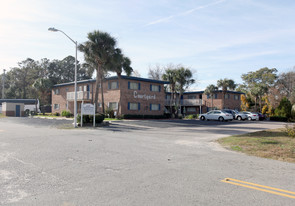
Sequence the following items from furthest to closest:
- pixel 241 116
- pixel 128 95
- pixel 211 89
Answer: pixel 211 89 < pixel 241 116 < pixel 128 95

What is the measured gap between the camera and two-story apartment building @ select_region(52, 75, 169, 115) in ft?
112

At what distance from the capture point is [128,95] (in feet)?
114

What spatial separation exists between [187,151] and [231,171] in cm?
312

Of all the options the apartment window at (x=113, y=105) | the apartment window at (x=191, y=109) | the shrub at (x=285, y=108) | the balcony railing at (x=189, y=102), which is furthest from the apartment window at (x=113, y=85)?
the shrub at (x=285, y=108)

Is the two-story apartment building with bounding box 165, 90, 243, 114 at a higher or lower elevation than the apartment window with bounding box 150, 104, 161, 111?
higher

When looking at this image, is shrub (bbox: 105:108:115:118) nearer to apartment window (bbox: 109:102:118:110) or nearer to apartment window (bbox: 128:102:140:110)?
apartment window (bbox: 109:102:118:110)

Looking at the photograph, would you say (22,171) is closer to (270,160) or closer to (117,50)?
(270,160)

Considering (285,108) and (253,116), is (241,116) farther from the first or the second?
(285,108)

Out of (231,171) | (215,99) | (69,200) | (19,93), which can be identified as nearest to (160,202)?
(69,200)

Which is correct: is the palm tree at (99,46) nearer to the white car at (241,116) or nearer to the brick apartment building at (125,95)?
the brick apartment building at (125,95)

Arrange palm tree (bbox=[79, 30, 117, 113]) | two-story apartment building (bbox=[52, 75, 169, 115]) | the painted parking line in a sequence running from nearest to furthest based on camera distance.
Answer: the painted parking line → palm tree (bbox=[79, 30, 117, 113]) → two-story apartment building (bbox=[52, 75, 169, 115])

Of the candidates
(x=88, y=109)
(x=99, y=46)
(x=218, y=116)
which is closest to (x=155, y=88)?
(x=218, y=116)

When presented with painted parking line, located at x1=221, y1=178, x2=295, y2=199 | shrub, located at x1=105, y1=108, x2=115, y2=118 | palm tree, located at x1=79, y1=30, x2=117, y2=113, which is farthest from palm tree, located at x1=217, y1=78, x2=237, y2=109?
painted parking line, located at x1=221, y1=178, x2=295, y2=199

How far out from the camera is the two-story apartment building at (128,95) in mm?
34219
